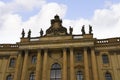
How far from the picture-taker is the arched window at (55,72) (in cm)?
3262

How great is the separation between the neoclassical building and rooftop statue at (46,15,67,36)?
343mm

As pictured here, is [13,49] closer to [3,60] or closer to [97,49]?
[3,60]

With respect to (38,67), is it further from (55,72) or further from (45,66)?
(55,72)

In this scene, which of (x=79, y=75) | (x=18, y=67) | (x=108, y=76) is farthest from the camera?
(x=18, y=67)

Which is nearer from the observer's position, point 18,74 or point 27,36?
point 18,74

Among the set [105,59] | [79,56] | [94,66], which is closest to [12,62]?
[79,56]

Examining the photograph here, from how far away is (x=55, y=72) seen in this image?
33.2 m

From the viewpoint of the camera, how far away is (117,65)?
3241cm

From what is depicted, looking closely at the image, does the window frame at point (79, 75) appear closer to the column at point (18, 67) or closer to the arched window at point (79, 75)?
the arched window at point (79, 75)

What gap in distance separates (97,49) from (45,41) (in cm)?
838

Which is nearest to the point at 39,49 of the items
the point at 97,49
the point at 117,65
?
the point at 97,49

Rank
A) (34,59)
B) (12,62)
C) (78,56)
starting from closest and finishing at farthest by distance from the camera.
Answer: (78,56)
(34,59)
(12,62)

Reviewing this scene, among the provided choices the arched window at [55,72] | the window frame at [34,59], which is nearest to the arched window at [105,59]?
the arched window at [55,72]

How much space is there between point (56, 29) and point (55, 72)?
7815 millimetres
